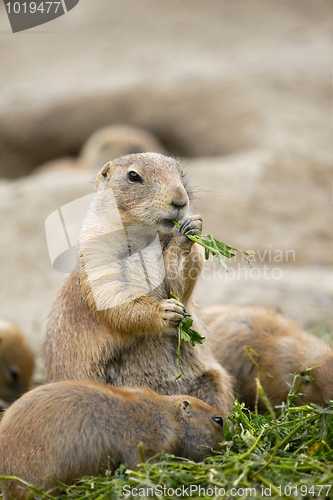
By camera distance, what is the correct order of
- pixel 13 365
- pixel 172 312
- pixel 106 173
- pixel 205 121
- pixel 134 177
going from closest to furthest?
1. pixel 172 312
2. pixel 134 177
3. pixel 106 173
4. pixel 13 365
5. pixel 205 121

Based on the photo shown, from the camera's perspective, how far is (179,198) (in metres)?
4.95

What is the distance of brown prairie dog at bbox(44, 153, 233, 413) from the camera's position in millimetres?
4961

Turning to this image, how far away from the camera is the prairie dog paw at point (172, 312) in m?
4.76

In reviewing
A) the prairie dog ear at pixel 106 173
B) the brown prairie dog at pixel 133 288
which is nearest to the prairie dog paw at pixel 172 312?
the brown prairie dog at pixel 133 288

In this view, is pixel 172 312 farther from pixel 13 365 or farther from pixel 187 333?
pixel 13 365

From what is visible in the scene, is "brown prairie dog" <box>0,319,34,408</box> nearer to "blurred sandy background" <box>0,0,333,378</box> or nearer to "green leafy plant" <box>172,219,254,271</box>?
"blurred sandy background" <box>0,0,333,378</box>

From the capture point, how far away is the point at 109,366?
5.12m

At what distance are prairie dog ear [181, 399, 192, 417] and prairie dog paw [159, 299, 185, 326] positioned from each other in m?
0.57

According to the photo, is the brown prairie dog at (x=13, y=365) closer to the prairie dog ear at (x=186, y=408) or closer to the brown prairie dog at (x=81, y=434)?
the brown prairie dog at (x=81, y=434)

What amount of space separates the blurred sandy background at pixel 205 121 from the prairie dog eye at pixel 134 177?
2471mm

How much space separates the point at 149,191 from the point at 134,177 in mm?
223

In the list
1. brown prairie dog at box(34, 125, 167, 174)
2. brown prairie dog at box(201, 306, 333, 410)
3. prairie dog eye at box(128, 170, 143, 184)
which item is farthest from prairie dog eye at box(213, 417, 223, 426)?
brown prairie dog at box(34, 125, 167, 174)

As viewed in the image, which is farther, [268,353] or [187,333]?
[268,353]

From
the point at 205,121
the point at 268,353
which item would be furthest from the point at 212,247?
the point at 205,121
